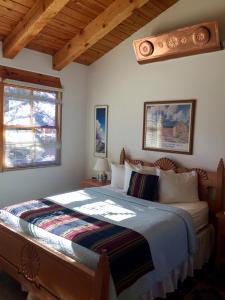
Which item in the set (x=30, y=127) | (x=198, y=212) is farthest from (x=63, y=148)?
(x=198, y=212)

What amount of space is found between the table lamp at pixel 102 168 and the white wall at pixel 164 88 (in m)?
0.22

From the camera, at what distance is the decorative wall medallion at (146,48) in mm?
3348

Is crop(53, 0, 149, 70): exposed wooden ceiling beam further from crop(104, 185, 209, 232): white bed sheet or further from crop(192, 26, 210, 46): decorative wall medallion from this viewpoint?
crop(104, 185, 209, 232): white bed sheet

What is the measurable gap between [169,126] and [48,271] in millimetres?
2338

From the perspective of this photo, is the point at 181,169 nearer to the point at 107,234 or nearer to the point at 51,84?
the point at 107,234

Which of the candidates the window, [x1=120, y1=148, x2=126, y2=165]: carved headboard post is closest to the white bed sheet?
[x1=120, y1=148, x2=126, y2=165]: carved headboard post

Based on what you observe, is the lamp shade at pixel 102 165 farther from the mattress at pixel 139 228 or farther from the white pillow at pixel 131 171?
the mattress at pixel 139 228

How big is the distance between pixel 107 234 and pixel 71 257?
308 mm

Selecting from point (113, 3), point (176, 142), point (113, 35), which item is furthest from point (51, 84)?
point (176, 142)

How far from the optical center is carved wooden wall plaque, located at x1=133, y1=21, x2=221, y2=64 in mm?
2861

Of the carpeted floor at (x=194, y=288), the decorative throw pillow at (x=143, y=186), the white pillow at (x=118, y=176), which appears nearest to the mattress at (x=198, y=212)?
the decorative throw pillow at (x=143, y=186)

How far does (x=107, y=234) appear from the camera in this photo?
2.00 meters

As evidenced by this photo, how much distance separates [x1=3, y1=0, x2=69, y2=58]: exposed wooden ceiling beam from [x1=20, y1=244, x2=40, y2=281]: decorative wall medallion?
2.31 metres

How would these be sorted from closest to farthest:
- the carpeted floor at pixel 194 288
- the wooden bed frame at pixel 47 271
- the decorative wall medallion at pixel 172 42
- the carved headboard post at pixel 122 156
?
the wooden bed frame at pixel 47 271
the carpeted floor at pixel 194 288
the decorative wall medallion at pixel 172 42
the carved headboard post at pixel 122 156
